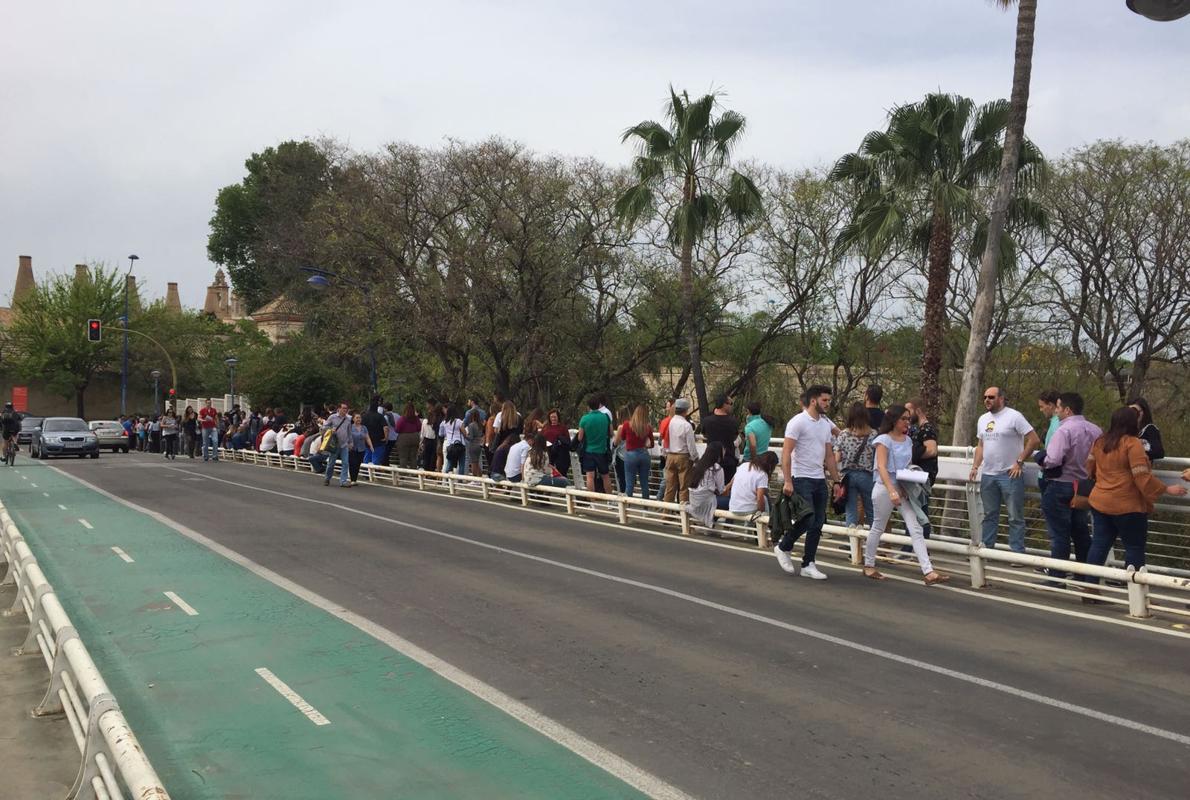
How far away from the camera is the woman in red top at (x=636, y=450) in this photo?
57.4 feet

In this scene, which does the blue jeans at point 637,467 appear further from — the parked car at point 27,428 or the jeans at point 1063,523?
the parked car at point 27,428

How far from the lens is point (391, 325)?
37406 millimetres

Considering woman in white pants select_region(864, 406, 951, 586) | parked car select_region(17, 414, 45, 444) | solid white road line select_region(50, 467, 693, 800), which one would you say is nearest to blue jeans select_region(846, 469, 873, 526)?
woman in white pants select_region(864, 406, 951, 586)

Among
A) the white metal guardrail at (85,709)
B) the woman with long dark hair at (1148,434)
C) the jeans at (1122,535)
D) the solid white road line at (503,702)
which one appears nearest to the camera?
the white metal guardrail at (85,709)

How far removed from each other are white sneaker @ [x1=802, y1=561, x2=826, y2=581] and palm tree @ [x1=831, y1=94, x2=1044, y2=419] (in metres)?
11.0

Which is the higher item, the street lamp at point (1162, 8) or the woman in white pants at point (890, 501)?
the street lamp at point (1162, 8)

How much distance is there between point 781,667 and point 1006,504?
16.8ft

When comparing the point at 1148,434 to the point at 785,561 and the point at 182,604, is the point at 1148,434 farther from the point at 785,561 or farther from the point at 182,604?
the point at 182,604

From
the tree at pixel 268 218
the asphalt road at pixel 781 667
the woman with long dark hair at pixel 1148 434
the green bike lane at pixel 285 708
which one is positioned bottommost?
the green bike lane at pixel 285 708

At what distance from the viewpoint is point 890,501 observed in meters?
11.0

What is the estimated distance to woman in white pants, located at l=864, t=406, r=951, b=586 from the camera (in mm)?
10844

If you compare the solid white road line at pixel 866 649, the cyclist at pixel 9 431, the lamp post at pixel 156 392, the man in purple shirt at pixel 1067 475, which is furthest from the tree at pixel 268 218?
the man in purple shirt at pixel 1067 475

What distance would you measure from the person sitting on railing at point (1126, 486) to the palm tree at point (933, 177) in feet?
38.4

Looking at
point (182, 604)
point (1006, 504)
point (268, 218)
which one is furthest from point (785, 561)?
point (268, 218)
